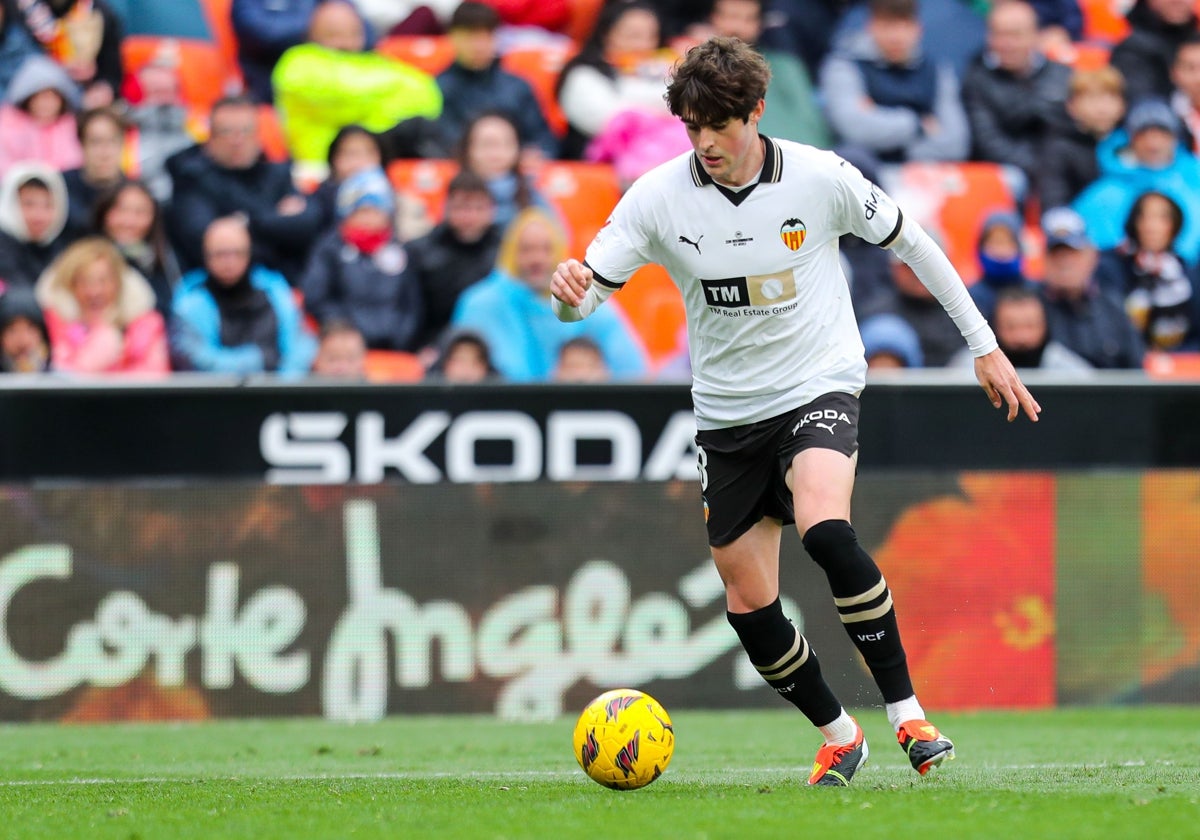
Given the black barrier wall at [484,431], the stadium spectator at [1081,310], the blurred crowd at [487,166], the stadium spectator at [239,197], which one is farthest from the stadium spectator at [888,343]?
the stadium spectator at [239,197]

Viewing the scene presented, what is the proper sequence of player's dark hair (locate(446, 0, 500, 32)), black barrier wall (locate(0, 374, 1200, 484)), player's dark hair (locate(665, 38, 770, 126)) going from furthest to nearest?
player's dark hair (locate(446, 0, 500, 32)) < black barrier wall (locate(0, 374, 1200, 484)) < player's dark hair (locate(665, 38, 770, 126))

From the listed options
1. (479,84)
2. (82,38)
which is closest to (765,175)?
(479,84)

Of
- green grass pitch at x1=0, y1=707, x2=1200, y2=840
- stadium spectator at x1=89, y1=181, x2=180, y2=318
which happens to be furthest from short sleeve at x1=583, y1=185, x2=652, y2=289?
stadium spectator at x1=89, y1=181, x2=180, y2=318

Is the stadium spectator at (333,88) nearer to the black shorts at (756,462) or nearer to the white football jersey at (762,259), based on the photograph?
the white football jersey at (762,259)

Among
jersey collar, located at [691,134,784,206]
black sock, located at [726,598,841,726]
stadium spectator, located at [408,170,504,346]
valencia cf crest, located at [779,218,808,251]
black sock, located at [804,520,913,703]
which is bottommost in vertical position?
black sock, located at [726,598,841,726]

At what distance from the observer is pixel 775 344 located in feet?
20.0

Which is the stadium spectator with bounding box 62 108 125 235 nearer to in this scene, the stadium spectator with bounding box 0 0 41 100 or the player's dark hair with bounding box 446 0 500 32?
the stadium spectator with bounding box 0 0 41 100

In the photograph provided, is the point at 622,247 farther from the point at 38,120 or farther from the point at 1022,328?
the point at 38,120

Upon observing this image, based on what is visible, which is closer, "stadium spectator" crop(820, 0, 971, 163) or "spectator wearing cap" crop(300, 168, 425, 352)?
"spectator wearing cap" crop(300, 168, 425, 352)

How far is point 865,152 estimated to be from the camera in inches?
525

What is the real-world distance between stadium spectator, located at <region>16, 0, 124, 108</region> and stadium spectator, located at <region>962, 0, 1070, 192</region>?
6620mm

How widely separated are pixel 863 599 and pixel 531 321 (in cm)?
586

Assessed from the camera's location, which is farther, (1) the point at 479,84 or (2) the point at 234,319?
(1) the point at 479,84

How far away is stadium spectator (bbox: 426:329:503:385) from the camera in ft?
35.6
